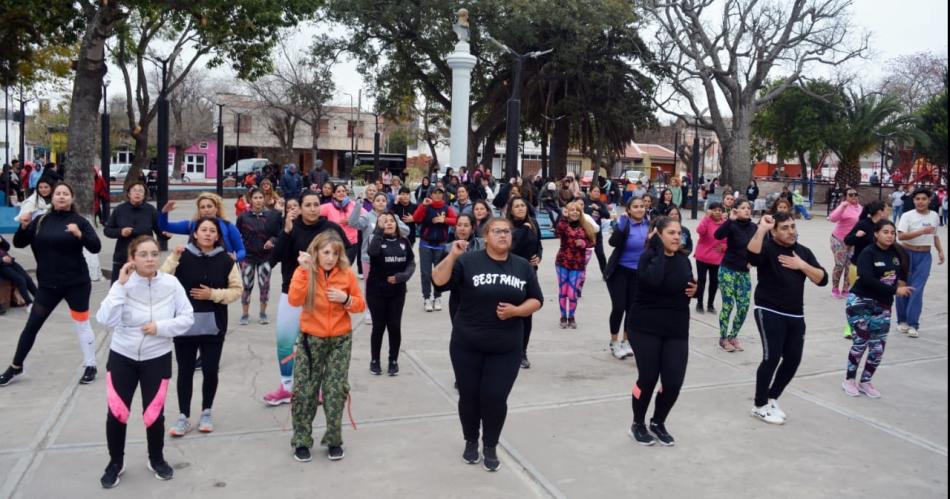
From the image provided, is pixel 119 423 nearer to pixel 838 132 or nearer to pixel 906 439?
pixel 906 439

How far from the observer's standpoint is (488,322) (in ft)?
14.9

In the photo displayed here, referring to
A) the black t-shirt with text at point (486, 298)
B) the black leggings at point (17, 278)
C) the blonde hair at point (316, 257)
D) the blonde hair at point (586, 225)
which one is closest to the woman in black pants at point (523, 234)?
the blonde hair at point (586, 225)

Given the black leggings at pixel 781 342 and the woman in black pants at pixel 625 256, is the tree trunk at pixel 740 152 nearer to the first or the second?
the woman in black pants at pixel 625 256

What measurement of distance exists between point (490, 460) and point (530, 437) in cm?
66

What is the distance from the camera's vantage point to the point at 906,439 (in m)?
5.41

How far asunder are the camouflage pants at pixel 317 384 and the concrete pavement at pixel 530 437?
20 cm

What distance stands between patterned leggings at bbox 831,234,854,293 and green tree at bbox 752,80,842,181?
97.7 ft

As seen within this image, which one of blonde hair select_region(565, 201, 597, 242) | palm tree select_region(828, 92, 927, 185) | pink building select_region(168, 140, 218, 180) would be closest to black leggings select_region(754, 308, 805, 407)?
blonde hair select_region(565, 201, 597, 242)

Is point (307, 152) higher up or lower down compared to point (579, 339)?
higher up

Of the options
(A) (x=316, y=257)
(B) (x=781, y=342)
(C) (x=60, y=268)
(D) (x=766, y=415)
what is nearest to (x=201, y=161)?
(C) (x=60, y=268)

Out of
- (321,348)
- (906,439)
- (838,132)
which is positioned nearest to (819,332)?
(906,439)

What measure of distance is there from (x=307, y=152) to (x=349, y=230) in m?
61.5

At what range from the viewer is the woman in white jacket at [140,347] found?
430cm

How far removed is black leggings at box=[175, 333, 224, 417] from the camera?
499cm
